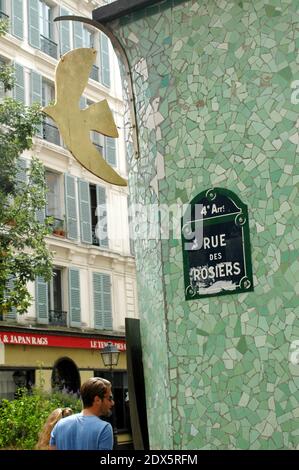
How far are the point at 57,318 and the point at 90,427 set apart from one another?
57.9 ft

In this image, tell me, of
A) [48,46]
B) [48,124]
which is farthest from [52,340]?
[48,46]

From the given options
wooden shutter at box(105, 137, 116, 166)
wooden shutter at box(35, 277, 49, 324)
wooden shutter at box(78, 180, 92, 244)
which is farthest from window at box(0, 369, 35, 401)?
wooden shutter at box(105, 137, 116, 166)

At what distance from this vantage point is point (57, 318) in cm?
2180

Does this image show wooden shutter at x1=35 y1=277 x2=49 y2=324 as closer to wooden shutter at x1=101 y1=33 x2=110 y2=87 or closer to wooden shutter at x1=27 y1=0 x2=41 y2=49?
wooden shutter at x1=27 y1=0 x2=41 y2=49

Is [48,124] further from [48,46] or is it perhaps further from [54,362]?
[54,362]

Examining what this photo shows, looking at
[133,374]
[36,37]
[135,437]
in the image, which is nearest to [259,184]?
[133,374]

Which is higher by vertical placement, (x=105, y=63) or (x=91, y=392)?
(x=105, y=63)

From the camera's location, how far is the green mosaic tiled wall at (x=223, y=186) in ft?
14.5

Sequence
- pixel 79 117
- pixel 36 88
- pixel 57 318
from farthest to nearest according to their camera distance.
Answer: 1. pixel 36 88
2. pixel 57 318
3. pixel 79 117

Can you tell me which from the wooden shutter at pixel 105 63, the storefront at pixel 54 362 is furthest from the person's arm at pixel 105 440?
the wooden shutter at pixel 105 63

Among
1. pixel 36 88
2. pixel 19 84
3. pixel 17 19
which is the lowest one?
pixel 19 84

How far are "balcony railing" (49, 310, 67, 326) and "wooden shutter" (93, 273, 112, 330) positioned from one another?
142 centimetres

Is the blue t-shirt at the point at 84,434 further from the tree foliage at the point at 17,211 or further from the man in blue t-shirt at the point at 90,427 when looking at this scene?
the tree foliage at the point at 17,211
